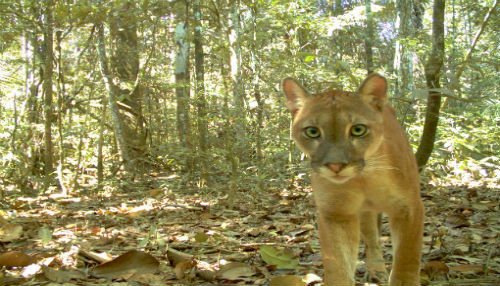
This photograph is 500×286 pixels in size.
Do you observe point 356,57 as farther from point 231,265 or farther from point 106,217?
point 231,265

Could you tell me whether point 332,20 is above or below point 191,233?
above

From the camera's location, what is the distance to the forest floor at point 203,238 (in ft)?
10.4

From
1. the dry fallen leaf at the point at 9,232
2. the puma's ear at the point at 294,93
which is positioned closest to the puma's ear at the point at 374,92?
the puma's ear at the point at 294,93

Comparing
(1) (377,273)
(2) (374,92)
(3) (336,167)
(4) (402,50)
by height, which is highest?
(4) (402,50)

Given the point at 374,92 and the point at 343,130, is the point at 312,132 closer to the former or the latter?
the point at 343,130

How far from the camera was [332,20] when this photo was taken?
31.2 ft

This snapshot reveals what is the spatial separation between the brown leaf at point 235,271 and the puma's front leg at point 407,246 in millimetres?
1076

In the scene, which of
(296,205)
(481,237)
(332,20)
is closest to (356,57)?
(332,20)

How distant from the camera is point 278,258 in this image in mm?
3453

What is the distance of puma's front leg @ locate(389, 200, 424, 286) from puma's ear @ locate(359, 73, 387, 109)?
85 cm

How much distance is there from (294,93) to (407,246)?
5.21 ft

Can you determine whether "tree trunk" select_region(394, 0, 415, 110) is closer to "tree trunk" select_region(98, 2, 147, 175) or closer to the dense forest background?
the dense forest background

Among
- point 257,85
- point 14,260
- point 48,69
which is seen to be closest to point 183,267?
point 14,260

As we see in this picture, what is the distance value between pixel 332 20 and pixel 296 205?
5.08 meters
